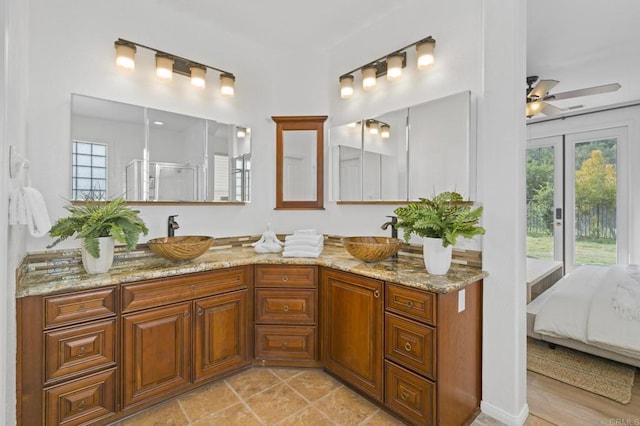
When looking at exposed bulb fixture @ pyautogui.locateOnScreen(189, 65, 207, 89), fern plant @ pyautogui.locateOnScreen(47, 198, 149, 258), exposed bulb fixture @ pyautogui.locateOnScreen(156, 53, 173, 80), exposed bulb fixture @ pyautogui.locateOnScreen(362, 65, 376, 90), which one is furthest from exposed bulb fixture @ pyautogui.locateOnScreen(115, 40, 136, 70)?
exposed bulb fixture @ pyautogui.locateOnScreen(362, 65, 376, 90)

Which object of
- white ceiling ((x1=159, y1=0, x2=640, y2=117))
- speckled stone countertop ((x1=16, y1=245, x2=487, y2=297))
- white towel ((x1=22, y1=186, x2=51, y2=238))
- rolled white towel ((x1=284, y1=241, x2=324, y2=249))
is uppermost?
white ceiling ((x1=159, y1=0, x2=640, y2=117))

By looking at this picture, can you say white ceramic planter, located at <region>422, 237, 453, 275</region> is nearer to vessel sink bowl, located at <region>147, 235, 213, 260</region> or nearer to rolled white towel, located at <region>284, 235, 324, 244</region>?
rolled white towel, located at <region>284, 235, 324, 244</region>

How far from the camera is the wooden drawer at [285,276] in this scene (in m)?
2.21

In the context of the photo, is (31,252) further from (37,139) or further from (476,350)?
(476,350)

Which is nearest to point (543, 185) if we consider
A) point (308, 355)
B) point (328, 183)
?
point (328, 183)

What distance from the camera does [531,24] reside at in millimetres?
2463

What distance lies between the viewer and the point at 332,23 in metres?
2.50

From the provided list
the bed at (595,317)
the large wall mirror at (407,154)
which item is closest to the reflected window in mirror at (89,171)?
the large wall mirror at (407,154)

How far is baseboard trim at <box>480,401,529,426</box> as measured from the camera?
1.68m

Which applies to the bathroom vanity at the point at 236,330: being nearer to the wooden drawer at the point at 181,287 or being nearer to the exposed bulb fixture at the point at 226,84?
the wooden drawer at the point at 181,287

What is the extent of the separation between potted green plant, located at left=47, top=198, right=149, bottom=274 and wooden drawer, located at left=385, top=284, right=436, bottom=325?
153cm

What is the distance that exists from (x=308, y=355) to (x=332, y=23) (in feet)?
9.03

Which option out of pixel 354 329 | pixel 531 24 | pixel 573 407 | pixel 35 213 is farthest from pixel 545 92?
pixel 35 213

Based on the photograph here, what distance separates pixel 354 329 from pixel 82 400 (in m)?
1.57
